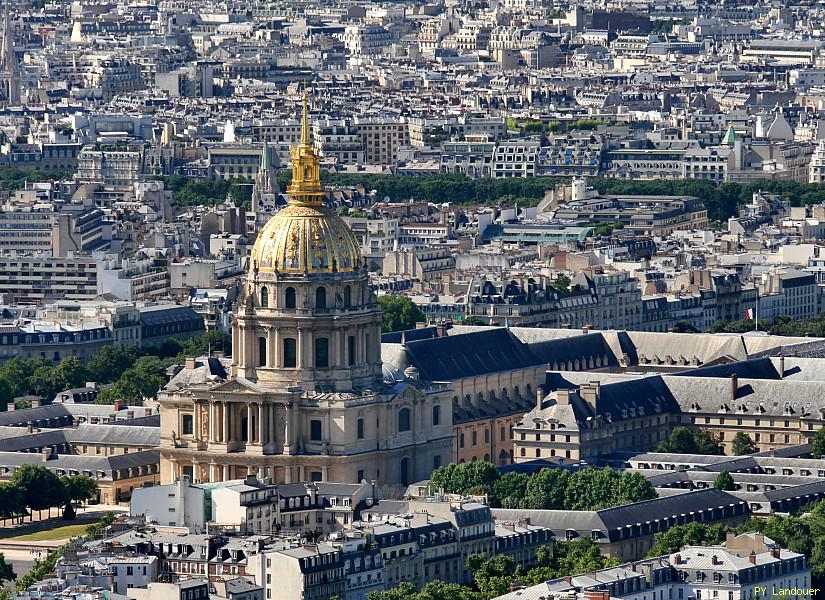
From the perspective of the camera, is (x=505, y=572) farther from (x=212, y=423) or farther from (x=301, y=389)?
(x=212, y=423)

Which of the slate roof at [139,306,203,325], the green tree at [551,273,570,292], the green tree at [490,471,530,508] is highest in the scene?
the green tree at [490,471,530,508]

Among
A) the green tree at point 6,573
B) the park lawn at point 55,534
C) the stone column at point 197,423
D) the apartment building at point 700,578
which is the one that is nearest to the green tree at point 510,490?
the stone column at point 197,423

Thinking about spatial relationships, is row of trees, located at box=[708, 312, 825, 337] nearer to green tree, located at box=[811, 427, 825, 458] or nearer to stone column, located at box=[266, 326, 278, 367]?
green tree, located at box=[811, 427, 825, 458]

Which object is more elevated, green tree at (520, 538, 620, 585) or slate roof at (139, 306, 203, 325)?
green tree at (520, 538, 620, 585)

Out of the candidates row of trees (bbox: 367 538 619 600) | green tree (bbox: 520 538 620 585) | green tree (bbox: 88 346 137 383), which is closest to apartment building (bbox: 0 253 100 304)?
green tree (bbox: 88 346 137 383)

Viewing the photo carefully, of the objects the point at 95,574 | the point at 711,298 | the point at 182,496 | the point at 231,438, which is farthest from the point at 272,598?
the point at 711,298

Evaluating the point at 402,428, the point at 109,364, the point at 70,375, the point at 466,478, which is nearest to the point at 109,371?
the point at 109,364

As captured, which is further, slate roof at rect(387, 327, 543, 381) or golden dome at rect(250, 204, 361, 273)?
slate roof at rect(387, 327, 543, 381)
